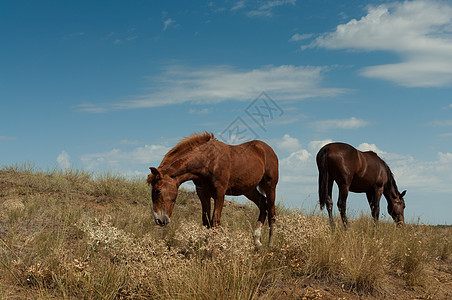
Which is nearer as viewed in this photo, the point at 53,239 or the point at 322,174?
the point at 53,239

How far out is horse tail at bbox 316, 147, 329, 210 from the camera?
36.2 ft

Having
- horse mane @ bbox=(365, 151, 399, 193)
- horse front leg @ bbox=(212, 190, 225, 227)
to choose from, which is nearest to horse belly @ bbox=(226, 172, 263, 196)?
horse front leg @ bbox=(212, 190, 225, 227)

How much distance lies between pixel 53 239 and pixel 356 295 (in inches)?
224

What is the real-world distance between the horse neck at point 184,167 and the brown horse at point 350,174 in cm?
512

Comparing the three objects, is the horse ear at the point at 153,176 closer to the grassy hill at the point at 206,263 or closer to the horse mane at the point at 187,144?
the horse mane at the point at 187,144

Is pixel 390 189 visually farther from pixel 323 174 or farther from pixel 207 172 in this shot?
pixel 207 172

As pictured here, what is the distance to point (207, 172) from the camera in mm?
6883

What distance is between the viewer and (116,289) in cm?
542

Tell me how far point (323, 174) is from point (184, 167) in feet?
18.8

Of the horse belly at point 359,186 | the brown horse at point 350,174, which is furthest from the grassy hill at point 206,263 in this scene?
the horse belly at point 359,186

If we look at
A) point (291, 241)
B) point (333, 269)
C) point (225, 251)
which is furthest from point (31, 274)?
point (333, 269)

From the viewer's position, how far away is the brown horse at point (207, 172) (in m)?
6.31

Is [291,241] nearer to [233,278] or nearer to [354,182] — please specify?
[233,278]

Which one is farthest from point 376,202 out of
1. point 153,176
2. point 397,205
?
point 153,176
